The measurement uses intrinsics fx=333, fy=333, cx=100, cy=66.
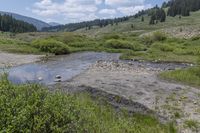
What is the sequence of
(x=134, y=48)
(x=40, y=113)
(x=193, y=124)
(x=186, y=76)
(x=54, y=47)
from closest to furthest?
(x=40, y=113) → (x=193, y=124) → (x=186, y=76) → (x=54, y=47) → (x=134, y=48)

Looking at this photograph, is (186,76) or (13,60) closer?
(186,76)

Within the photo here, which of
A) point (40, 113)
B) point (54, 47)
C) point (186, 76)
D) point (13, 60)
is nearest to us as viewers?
point (40, 113)

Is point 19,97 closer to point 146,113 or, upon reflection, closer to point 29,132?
point 29,132

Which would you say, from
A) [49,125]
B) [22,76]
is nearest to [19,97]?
[49,125]

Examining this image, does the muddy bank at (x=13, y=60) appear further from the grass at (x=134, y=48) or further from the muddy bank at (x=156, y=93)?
the muddy bank at (x=156, y=93)

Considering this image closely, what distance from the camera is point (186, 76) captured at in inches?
1161

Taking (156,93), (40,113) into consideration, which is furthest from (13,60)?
(40,113)

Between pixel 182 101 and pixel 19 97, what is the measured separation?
550 inches

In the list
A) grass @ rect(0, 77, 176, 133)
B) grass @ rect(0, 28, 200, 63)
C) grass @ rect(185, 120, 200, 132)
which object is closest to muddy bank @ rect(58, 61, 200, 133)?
grass @ rect(185, 120, 200, 132)

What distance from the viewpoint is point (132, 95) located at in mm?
21297

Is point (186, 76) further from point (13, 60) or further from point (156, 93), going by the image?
point (13, 60)

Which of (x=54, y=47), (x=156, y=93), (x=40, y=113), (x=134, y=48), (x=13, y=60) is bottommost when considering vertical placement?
(x=156, y=93)

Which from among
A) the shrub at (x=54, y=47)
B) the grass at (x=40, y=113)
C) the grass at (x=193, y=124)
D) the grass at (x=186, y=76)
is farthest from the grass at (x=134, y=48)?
the grass at (x=40, y=113)

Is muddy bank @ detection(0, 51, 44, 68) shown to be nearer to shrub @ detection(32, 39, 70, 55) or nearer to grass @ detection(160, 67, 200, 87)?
shrub @ detection(32, 39, 70, 55)
